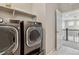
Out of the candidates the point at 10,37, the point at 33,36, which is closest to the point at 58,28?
the point at 33,36

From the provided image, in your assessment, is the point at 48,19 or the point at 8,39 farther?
the point at 48,19

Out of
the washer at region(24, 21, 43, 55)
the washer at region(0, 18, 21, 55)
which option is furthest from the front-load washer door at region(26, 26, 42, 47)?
the washer at region(0, 18, 21, 55)

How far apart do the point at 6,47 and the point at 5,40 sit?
0.23 ft

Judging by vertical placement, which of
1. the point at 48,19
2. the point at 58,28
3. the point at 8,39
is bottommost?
the point at 8,39

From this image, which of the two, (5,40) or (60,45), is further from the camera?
(60,45)

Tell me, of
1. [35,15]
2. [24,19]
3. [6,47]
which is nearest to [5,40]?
[6,47]

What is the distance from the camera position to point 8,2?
1293 mm

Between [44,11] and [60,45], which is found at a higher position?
[44,11]

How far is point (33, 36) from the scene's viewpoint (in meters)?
1.32

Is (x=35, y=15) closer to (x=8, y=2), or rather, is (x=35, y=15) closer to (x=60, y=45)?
(x=8, y=2)

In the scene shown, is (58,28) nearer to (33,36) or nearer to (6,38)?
(33,36)

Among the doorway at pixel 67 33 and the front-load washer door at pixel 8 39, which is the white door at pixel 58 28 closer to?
the doorway at pixel 67 33

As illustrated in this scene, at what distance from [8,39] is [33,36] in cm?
28

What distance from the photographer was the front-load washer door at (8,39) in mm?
1151
